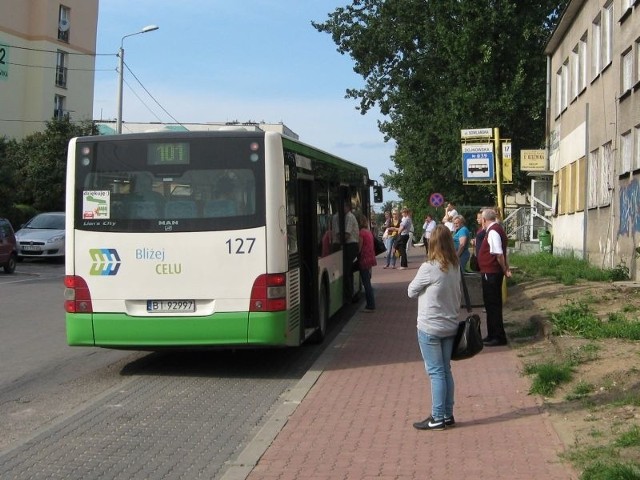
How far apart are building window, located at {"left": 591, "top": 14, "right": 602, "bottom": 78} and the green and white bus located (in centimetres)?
1753

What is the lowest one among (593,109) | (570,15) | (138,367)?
(138,367)

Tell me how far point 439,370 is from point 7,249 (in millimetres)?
19772

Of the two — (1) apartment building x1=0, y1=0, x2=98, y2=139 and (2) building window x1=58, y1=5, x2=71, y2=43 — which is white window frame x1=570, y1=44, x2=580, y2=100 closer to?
(1) apartment building x1=0, y1=0, x2=98, y2=139

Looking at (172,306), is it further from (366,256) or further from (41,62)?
(41,62)

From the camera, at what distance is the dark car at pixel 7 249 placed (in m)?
23.9

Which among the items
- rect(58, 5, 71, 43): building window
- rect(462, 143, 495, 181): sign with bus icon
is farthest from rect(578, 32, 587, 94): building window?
rect(58, 5, 71, 43): building window

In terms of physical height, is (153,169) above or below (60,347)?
above

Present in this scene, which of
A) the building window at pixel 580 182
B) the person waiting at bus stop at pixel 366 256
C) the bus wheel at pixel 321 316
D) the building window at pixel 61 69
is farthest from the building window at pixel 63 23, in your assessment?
the bus wheel at pixel 321 316

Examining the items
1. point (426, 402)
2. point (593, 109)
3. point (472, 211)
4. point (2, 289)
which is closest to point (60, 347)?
point (426, 402)

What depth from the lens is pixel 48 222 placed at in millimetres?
30188

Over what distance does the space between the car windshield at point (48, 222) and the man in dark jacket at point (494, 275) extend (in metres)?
21.5

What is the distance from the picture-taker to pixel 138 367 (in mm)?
10367

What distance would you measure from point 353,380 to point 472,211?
34.6 meters

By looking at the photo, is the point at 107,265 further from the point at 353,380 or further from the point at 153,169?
the point at 353,380
